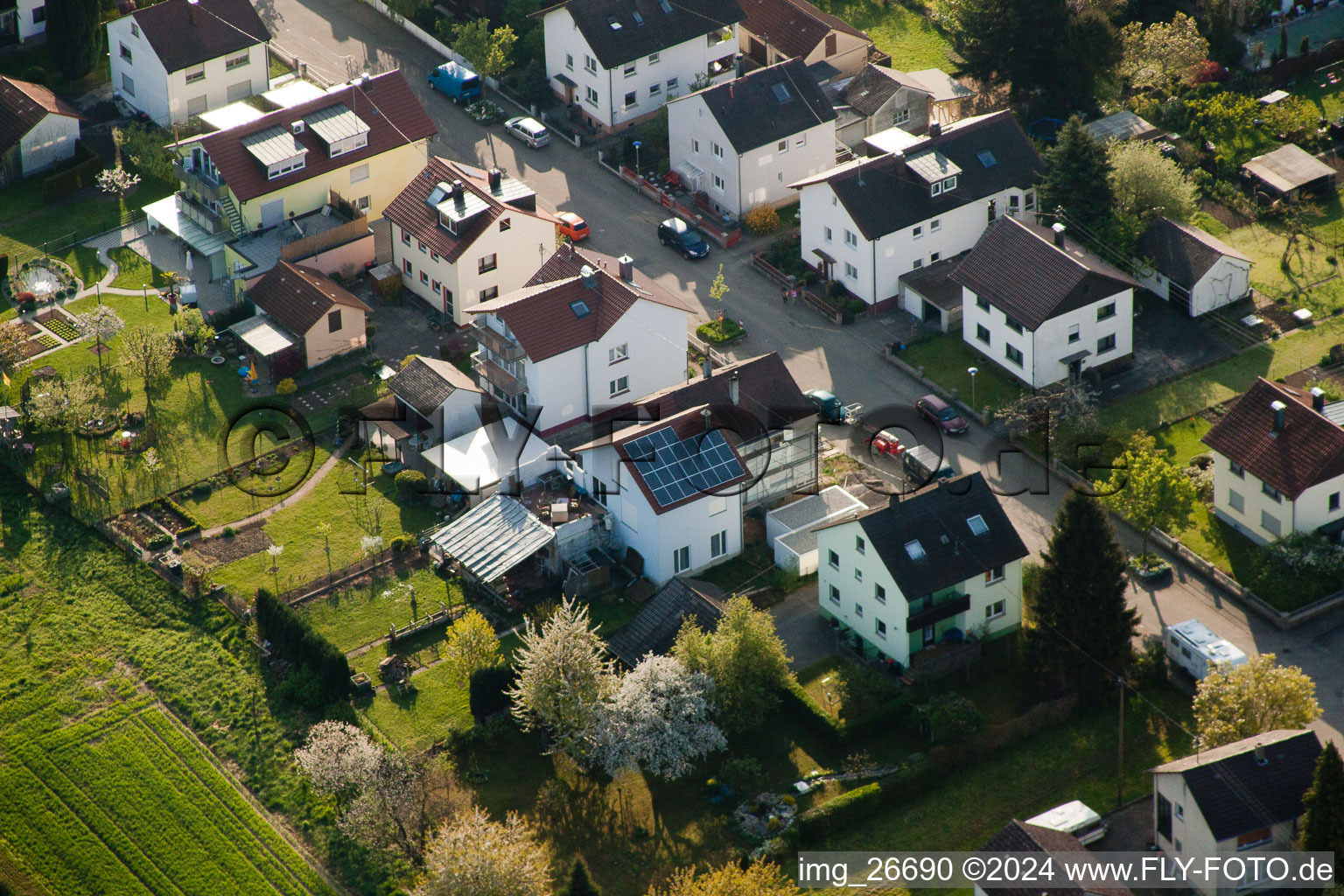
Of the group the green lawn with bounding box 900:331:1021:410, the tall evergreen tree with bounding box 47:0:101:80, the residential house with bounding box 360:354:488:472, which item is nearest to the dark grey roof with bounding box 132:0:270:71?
the tall evergreen tree with bounding box 47:0:101:80

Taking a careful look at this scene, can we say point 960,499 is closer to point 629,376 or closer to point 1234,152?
point 629,376

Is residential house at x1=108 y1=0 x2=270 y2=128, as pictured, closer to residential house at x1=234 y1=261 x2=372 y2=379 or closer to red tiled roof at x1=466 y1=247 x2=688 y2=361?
residential house at x1=234 y1=261 x2=372 y2=379

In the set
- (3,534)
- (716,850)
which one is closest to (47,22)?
(3,534)

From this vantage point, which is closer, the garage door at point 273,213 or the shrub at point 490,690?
the shrub at point 490,690

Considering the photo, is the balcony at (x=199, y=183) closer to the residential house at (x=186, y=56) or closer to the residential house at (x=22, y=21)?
the residential house at (x=186, y=56)

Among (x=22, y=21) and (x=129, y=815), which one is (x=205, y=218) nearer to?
(x=22, y=21)

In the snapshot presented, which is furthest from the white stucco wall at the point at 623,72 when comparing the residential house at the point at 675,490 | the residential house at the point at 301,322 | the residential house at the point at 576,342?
the residential house at the point at 675,490

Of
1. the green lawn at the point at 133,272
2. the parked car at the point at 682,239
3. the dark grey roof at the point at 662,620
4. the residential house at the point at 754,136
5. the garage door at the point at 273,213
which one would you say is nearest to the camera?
the dark grey roof at the point at 662,620
